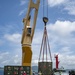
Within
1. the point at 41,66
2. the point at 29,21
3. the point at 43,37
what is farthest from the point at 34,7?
the point at 41,66

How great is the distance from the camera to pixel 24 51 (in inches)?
1203

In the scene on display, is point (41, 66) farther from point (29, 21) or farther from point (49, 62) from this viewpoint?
point (29, 21)

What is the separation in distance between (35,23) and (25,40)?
118 inches

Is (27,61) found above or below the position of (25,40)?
below

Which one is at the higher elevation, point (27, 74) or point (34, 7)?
point (34, 7)

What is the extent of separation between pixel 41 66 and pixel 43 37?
4.07 metres

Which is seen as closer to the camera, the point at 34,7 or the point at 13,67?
the point at 13,67

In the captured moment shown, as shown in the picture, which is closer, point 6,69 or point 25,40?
point 6,69

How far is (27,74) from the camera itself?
2853cm

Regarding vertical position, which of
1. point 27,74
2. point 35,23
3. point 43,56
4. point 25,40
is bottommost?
point 27,74

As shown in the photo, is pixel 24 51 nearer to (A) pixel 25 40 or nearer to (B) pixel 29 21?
(A) pixel 25 40

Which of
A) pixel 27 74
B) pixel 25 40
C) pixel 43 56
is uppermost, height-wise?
pixel 25 40

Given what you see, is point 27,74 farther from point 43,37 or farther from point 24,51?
point 43,37

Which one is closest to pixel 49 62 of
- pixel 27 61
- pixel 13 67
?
pixel 27 61
